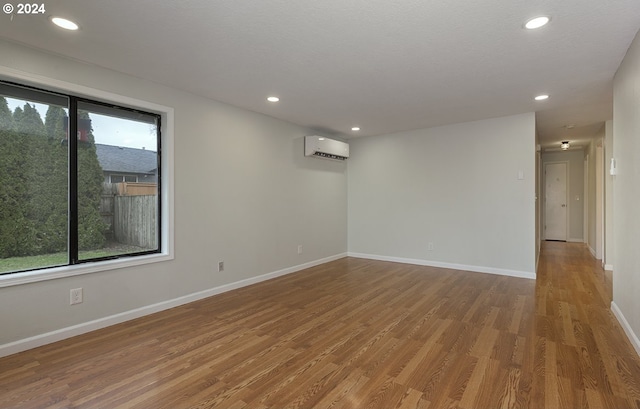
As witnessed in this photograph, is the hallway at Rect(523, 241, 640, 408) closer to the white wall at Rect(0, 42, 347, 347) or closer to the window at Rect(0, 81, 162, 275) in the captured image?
the white wall at Rect(0, 42, 347, 347)

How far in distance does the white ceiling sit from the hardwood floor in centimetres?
239

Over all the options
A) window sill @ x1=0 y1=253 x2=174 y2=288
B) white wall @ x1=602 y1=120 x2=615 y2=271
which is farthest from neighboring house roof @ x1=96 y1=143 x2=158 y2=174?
white wall @ x1=602 y1=120 x2=615 y2=271

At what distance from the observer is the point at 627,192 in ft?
8.67

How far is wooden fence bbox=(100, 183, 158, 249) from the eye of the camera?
3061mm

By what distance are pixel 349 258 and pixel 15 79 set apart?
5161 millimetres

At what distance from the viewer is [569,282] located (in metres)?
4.31

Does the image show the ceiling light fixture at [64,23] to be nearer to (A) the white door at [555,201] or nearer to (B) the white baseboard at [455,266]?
(B) the white baseboard at [455,266]

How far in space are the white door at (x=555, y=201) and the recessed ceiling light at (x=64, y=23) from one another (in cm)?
1028

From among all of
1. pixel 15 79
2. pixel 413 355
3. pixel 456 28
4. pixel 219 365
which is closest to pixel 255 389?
pixel 219 365

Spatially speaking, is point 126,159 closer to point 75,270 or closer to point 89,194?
point 89,194

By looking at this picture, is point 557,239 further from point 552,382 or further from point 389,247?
point 552,382

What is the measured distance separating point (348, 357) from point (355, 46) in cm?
242

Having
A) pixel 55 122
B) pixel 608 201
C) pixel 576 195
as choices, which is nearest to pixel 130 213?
pixel 55 122

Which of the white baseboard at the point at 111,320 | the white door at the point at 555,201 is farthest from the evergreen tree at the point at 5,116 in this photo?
the white door at the point at 555,201
